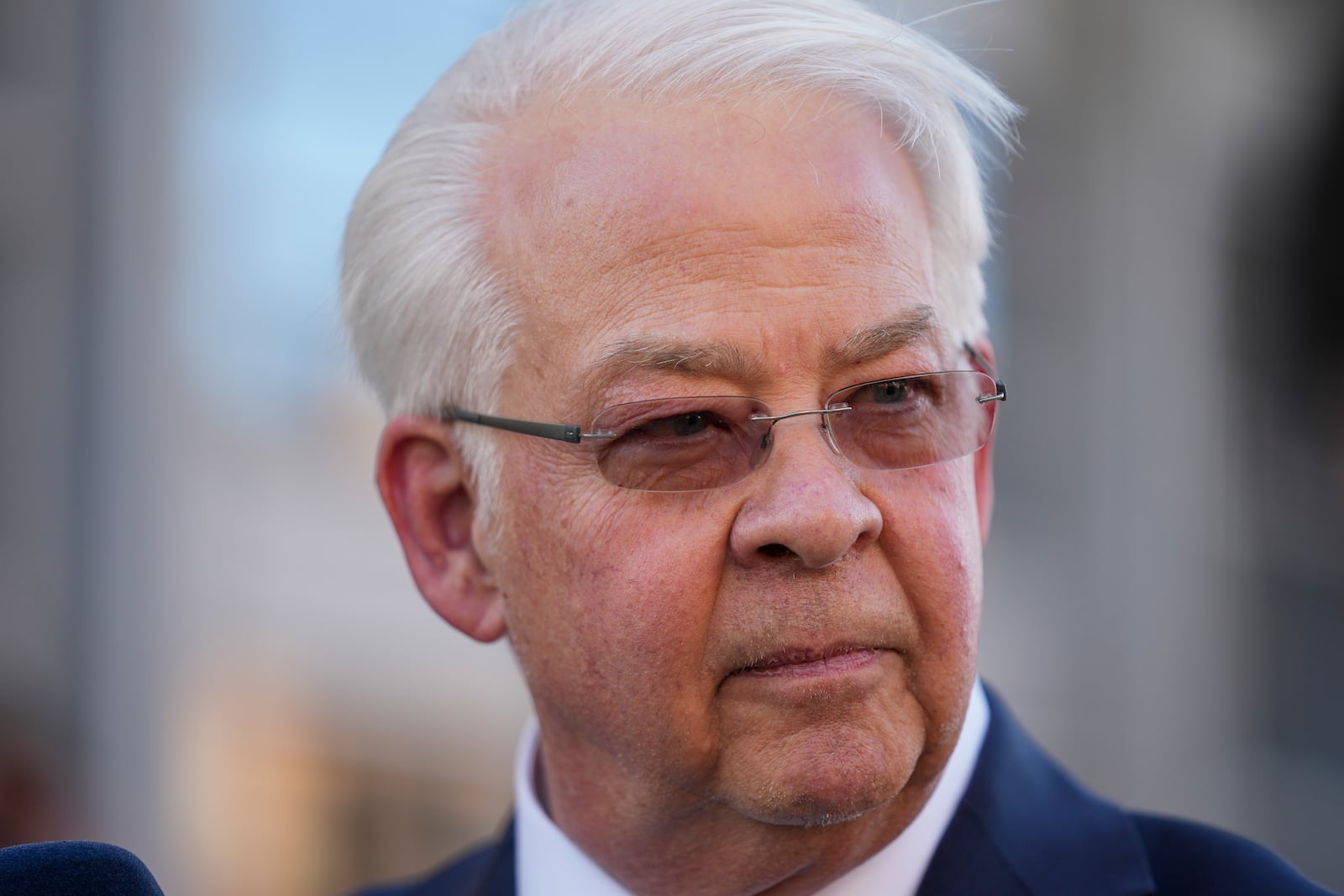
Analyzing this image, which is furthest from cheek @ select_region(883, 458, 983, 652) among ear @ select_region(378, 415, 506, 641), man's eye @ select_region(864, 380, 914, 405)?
ear @ select_region(378, 415, 506, 641)

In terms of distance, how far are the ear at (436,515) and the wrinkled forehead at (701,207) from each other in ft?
1.31

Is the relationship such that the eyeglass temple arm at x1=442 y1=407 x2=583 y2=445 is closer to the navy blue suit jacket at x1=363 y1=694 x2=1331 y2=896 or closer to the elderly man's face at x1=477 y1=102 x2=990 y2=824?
the elderly man's face at x1=477 y1=102 x2=990 y2=824

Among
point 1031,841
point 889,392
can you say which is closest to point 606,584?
point 889,392

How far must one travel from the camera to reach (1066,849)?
214cm

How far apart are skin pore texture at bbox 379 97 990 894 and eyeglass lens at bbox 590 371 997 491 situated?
25 mm

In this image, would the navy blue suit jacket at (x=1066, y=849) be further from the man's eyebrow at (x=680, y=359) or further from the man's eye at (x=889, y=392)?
the man's eyebrow at (x=680, y=359)

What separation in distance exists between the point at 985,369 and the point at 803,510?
2.23ft

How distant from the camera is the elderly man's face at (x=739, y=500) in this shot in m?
2.01

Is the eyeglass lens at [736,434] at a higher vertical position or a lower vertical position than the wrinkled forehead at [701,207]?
lower

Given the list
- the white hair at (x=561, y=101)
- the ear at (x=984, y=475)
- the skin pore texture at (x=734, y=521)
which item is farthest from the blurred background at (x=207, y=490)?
the skin pore texture at (x=734, y=521)

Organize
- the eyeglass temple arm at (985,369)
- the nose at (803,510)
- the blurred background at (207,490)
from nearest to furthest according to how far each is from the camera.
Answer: the nose at (803,510) → the eyeglass temple arm at (985,369) → the blurred background at (207,490)

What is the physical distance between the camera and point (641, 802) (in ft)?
7.26

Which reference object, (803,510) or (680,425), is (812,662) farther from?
(680,425)

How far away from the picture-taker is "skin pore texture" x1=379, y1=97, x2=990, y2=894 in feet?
6.61
